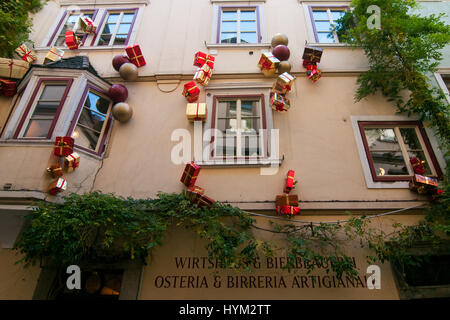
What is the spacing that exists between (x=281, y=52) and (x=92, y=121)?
188 inches

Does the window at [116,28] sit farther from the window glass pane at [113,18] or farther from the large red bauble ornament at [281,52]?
the large red bauble ornament at [281,52]

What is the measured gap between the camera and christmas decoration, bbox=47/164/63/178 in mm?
4762

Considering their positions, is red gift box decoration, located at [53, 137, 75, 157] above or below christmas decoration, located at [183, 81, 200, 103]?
below

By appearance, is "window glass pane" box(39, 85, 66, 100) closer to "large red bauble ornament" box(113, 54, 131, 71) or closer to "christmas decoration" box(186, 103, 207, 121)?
"large red bauble ornament" box(113, 54, 131, 71)

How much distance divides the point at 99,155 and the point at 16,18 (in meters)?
4.40

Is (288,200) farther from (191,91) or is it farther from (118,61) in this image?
(118,61)

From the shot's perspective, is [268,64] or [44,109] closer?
[44,109]

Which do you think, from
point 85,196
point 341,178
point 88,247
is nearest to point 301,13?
point 341,178

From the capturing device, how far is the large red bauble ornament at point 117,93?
629 cm

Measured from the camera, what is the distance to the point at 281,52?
654 centimetres

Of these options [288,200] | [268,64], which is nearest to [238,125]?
[268,64]

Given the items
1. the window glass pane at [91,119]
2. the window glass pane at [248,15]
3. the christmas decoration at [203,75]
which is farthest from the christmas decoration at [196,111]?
the window glass pane at [248,15]

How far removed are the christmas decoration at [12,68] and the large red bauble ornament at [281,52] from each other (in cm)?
616

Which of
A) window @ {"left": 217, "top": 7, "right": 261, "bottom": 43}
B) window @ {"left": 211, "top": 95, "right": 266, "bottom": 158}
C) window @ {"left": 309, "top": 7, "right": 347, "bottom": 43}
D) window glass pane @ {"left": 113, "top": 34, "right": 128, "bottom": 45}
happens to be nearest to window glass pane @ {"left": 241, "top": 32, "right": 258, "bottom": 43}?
window @ {"left": 217, "top": 7, "right": 261, "bottom": 43}
